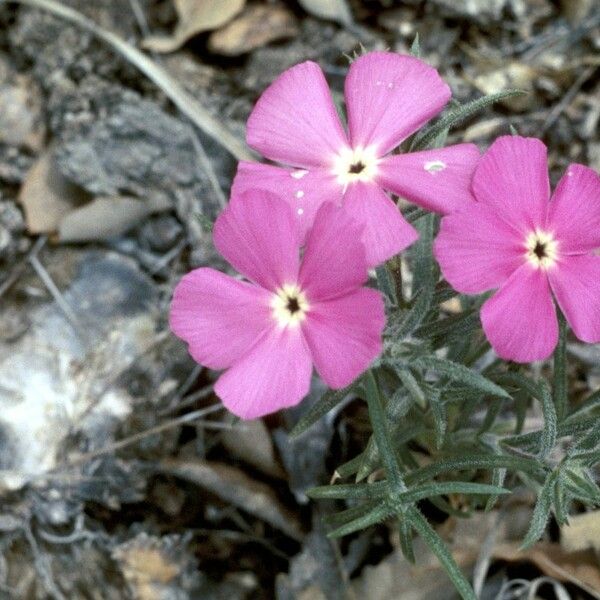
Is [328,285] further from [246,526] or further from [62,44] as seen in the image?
[62,44]

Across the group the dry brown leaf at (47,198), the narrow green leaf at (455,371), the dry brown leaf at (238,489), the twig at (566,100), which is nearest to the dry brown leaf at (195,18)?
the dry brown leaf at (47,198)

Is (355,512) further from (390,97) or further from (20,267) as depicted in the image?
(20,267)

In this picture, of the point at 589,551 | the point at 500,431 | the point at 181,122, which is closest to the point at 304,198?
the point at 500,431

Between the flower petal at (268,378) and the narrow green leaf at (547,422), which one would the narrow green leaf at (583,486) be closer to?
the narrow green leaf at (547,422)

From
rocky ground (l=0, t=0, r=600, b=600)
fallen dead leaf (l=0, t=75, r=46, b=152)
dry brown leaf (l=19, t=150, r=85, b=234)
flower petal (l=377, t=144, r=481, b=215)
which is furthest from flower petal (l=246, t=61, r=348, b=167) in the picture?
fallen dead leaf (l=0, t=75, r=46, b=152)

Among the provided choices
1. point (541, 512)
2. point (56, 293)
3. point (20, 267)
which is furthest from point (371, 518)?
point (20, 267)

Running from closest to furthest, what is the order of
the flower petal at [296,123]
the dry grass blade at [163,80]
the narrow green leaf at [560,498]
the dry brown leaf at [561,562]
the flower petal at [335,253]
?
1. the flower petal at [335,253]
2. the flower petal at [296,123]
3. the narrow green leaf at [560,498]
4. the dry brown leaf at [561,562]
5. the dry grass blade at [163,80]

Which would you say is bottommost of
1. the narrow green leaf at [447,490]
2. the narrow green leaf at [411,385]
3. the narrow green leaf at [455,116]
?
the narrow green leaf at [447,490]
